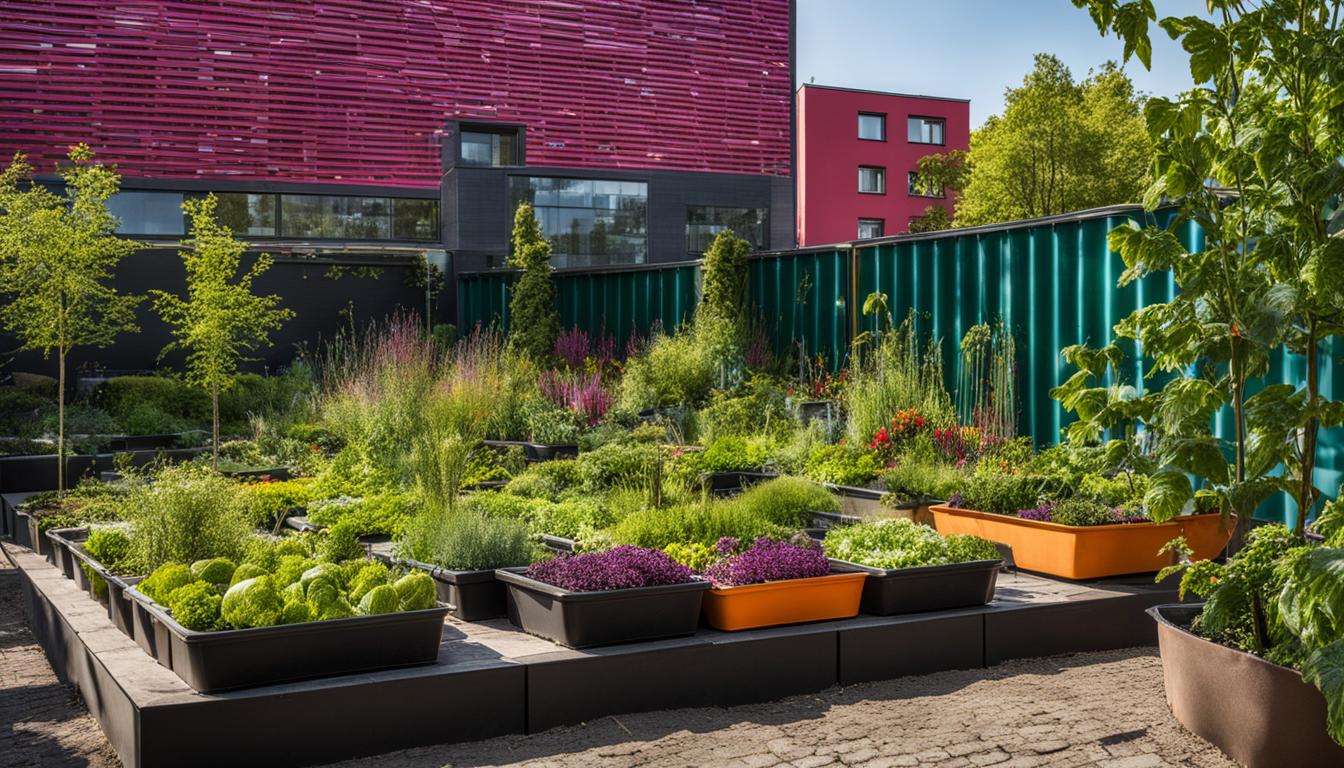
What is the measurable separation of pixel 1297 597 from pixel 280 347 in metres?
15.3

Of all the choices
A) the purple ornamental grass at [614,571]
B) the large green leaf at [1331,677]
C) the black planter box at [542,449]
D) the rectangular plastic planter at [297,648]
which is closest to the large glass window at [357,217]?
the black planter box at [542,449]

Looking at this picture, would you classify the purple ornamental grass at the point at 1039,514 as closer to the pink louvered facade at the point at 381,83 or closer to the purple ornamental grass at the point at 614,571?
the purple ornamental grass at the point at 614,571

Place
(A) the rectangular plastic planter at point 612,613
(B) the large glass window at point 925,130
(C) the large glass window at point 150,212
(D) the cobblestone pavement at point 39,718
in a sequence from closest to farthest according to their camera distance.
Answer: (D) the cobblestone pavement at point 39,718 → (A) the rectangular plastic planter at point 612,613 → (C) the large glass window at point 150,212 → (B) the large glass window at point 925,130

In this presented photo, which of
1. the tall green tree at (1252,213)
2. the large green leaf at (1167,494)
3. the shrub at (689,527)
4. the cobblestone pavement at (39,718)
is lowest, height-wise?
the cobblestone pavement at (39,718)

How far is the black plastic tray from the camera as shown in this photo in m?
4.74

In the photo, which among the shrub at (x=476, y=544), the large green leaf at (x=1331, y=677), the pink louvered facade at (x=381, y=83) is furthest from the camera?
the pink louvered facade at (x=381, y=83)

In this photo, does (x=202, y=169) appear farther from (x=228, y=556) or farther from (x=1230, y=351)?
(x=1230, y=351)

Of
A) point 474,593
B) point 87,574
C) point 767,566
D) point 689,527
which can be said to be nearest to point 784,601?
point 767,566

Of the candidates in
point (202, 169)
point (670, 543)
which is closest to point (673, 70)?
point (202, 169)

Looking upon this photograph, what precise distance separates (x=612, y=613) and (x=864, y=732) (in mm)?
974

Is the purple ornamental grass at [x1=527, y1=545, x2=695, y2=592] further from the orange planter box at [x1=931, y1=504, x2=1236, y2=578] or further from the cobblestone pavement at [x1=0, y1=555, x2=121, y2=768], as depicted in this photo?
the orange planter box at [x1=931, y1=504, x2=1236, y2=578]

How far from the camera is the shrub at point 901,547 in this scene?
486cm

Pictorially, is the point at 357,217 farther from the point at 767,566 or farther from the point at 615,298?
the point at 767,566

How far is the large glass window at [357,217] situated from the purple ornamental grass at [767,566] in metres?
18.3
